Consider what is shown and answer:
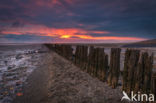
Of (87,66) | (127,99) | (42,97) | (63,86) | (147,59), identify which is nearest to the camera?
(147,59)

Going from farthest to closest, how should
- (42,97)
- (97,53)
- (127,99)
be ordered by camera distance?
(97,53), (42,97), (127,99)

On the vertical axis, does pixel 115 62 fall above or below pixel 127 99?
above

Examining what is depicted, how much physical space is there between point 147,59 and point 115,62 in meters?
0.99

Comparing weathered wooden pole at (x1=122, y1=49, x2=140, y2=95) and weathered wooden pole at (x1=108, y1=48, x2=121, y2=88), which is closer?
weathered wooden pole at (x1=122, y1=49, x2=140, y2=95)

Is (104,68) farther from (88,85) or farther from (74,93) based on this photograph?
(74,93)

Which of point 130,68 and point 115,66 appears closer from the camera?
point 130,68

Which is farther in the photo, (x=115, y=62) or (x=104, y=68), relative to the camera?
(x=104, y=68)

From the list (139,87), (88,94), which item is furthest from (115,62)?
(88,94)

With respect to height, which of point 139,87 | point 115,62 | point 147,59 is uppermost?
point 147,59

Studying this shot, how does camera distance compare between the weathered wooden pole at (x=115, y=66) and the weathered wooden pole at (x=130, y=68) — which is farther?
the weathered wooden pole at (x=115, y=66)

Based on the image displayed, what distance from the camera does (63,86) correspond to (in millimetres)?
3789

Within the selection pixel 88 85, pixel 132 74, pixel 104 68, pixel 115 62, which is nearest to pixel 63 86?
pixel 88 85

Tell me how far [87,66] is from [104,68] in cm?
139

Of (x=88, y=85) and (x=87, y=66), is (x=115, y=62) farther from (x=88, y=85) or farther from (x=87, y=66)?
(x=87, y=66)
